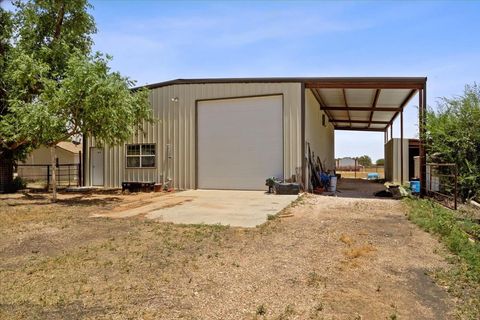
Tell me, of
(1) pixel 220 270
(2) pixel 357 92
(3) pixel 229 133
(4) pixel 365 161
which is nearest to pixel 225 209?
(1) pixel 220 270

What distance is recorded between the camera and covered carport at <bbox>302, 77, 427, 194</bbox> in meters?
13.6

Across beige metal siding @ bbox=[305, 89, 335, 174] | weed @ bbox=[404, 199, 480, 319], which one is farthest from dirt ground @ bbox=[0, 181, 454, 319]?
beige metal siding @ bbox=[305, 89, 335, 174]

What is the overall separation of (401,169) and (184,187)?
46.6ft

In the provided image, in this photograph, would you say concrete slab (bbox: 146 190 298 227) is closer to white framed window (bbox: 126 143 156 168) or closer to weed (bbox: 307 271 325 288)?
weed (bbox: 307 271 325 288)

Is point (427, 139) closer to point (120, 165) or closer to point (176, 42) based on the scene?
point (176, 42)

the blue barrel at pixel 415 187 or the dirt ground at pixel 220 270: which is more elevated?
the blue barrel at pixel 415 187

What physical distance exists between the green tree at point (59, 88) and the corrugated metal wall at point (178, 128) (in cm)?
178

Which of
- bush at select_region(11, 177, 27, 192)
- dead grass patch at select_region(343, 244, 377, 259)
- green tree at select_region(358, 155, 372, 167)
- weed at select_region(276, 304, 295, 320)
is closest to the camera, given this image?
weed at select_region(276, 304, 295, 320)

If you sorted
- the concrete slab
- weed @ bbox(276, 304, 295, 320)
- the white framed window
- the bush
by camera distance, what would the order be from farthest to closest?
the white framed window
the bush
the concrete slab
weed @ bbox(276, 304, 295, 320)

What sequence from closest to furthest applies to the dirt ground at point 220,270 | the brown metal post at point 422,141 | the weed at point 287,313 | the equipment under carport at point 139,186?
the weed at point 287,313, the dirt ground at point 220,270, the brown metal post at point 422,141, the equipment under carport at point 139,186

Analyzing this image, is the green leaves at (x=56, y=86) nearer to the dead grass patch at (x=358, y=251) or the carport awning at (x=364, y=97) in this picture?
the carport awning at (x=364, y=97)

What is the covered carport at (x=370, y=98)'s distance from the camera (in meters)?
13.6

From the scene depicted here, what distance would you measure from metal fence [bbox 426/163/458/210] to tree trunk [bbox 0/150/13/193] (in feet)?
54.6

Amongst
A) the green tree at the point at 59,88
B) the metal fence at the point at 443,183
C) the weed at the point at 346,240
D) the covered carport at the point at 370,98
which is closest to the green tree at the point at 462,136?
the metal fence at the point at 443,183
